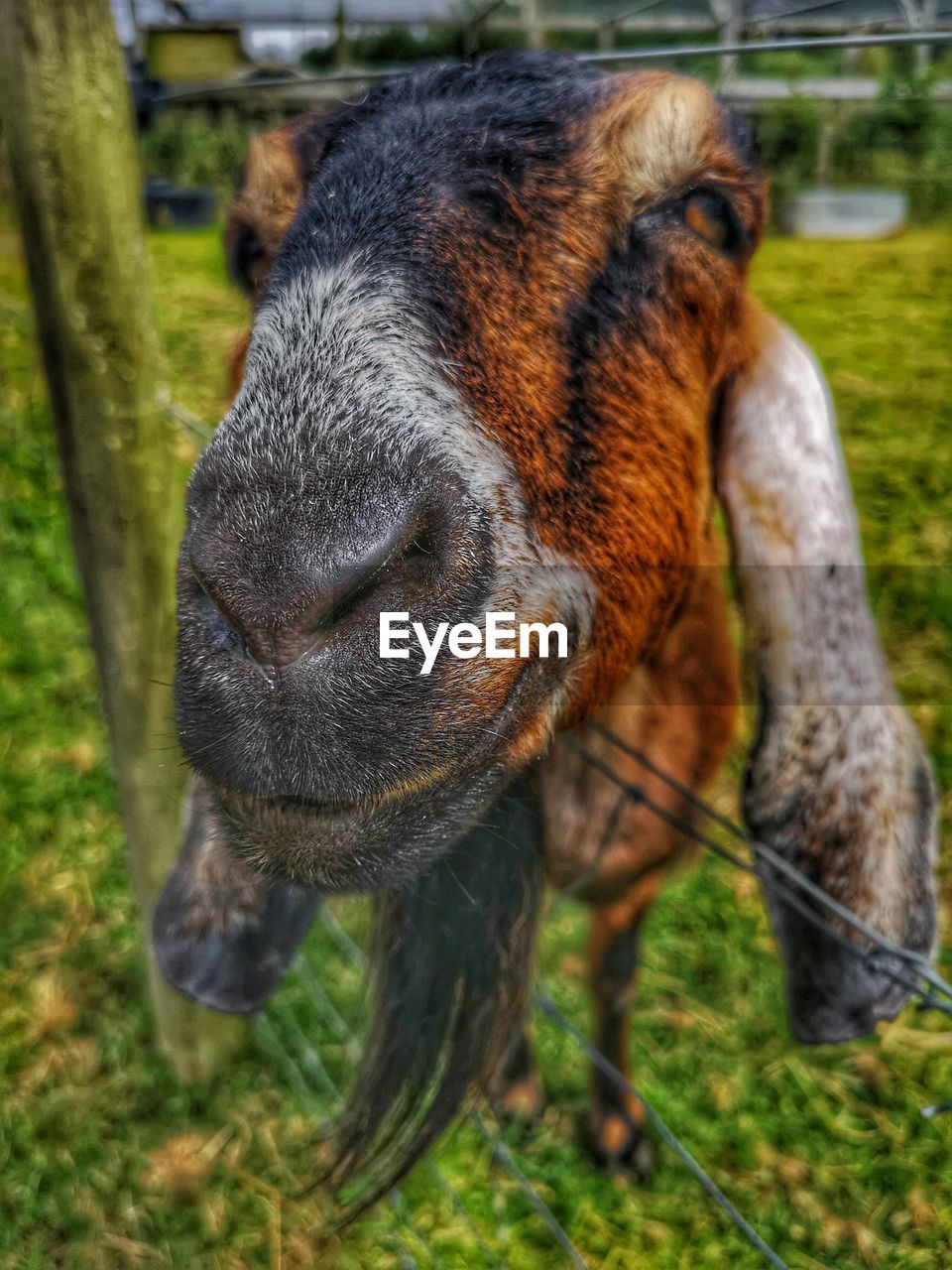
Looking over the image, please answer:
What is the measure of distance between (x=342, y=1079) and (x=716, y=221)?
2529 millimetres

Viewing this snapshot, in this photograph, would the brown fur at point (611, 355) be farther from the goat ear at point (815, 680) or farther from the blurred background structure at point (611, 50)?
the blurred background structure at point (611, 50)

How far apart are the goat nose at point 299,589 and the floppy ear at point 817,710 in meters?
0.77

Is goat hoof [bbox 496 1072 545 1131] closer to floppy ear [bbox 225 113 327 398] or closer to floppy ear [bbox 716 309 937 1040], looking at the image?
floppy ear [bbox 716 309 937 1040]

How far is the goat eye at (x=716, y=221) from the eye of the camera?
1451mm

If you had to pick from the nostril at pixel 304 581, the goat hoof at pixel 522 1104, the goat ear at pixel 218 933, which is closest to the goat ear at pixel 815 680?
the nostril at pixel 304 581

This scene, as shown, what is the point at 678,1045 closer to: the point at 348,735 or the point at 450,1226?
the point at 450,1226

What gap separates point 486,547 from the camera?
3.75 ft

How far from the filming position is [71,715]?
4316 mm

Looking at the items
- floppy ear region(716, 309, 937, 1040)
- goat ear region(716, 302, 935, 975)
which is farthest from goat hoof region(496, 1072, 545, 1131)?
goat ear region(716, 302, 935, 975)

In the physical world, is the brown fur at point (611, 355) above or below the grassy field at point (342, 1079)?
above

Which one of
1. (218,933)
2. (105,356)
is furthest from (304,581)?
(105,356)

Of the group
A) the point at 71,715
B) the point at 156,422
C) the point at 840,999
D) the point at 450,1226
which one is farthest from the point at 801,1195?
the point at 71,715

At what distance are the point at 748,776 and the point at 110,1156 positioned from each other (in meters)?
2.20

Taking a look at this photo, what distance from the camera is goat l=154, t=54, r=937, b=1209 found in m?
1.08
